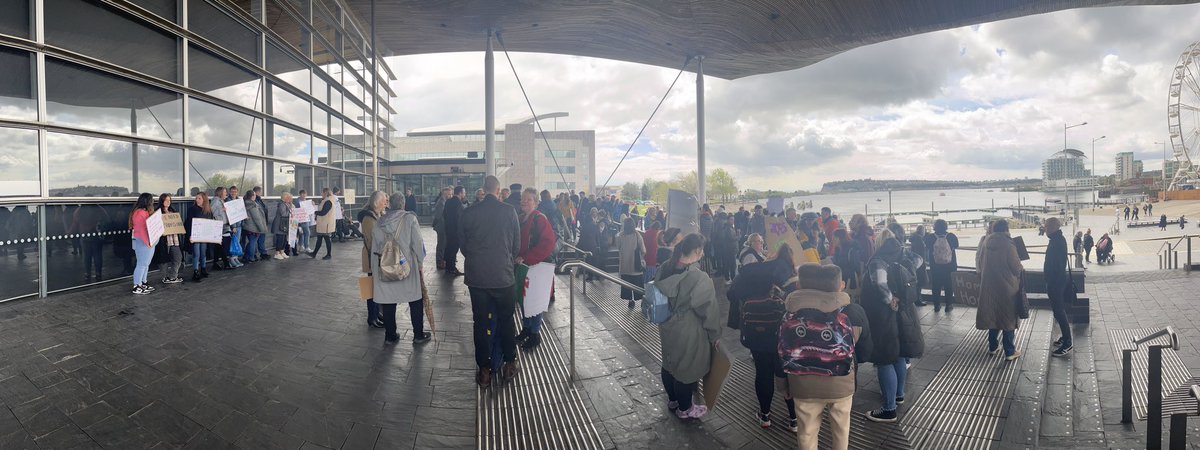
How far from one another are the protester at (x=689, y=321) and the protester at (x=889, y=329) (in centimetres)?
160

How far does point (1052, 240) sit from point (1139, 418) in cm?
312

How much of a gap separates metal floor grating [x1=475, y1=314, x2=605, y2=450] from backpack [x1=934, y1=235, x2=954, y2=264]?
24.9ft

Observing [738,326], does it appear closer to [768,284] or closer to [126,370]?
[768,284]

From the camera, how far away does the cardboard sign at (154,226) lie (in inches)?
269

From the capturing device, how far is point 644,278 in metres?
8.85

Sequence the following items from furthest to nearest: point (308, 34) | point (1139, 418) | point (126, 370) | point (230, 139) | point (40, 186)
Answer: point (308, 34) < point (230, 139) < point (40, 186) < point (1139, 418) < point (126, 370)

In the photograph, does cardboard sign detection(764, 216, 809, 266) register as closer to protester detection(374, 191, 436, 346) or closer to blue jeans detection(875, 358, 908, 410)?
blue jeans detection(875, 358, 908, 410)

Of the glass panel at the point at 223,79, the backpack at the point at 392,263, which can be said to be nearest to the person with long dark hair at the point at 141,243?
the glass panel at the point at 223,79

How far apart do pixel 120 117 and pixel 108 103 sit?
291 mm

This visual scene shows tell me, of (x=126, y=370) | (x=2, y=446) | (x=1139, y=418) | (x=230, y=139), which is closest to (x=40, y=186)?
(x=230, y=139)

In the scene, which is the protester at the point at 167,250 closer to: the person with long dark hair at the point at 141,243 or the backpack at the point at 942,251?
the person with long dark hair at the point at 141,243

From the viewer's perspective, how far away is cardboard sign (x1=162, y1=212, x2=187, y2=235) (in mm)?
7254

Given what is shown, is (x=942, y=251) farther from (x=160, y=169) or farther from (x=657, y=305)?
(x=160, y=169)

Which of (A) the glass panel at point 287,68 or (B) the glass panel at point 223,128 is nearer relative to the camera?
(B) the glass panel at point 223,128
